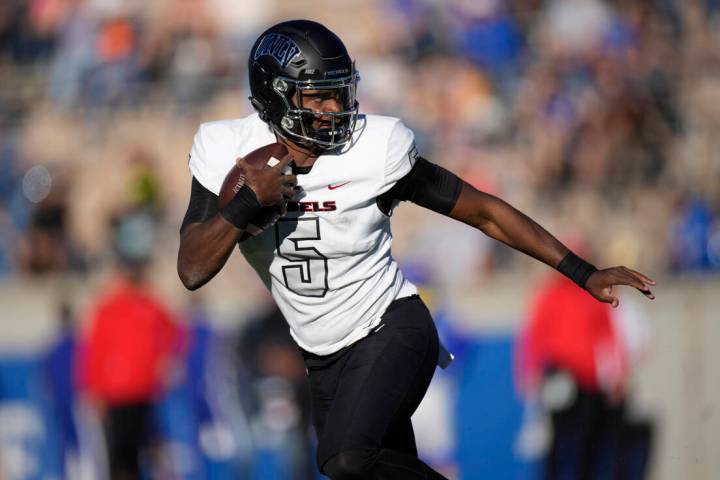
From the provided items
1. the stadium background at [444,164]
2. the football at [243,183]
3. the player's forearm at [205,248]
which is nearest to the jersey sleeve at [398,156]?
Result: the football at [243,183]

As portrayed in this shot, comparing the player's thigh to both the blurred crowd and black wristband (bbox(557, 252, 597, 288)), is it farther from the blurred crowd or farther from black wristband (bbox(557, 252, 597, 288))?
the blurred crowd

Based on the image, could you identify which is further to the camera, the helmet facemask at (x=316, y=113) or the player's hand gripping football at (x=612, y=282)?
the player's hand gripping football at (x=612, y=282)

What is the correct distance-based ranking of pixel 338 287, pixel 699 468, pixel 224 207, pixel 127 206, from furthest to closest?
pixel 127 206 → pixel 699 468 → pixel 338 287 → pixel 224 207

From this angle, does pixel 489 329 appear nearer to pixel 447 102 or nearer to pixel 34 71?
pixel 447 102

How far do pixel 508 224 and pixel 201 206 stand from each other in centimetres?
114

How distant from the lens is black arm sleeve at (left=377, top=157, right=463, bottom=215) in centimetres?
409

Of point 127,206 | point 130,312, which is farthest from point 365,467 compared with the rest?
→ point 127,206

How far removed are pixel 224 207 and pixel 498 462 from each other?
4.64m

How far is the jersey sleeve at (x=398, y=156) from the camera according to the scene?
3.96m

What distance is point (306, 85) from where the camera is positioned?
3898 millimetres

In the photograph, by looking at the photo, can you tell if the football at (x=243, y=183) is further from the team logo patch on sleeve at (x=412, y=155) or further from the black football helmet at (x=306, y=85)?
the team logo patch on sleeve at (x=412, y=155)

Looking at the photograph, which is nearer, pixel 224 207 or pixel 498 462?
pixel 224 207

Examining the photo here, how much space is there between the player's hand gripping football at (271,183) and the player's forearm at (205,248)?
5.6 inches

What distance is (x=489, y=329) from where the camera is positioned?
793 centimetres
